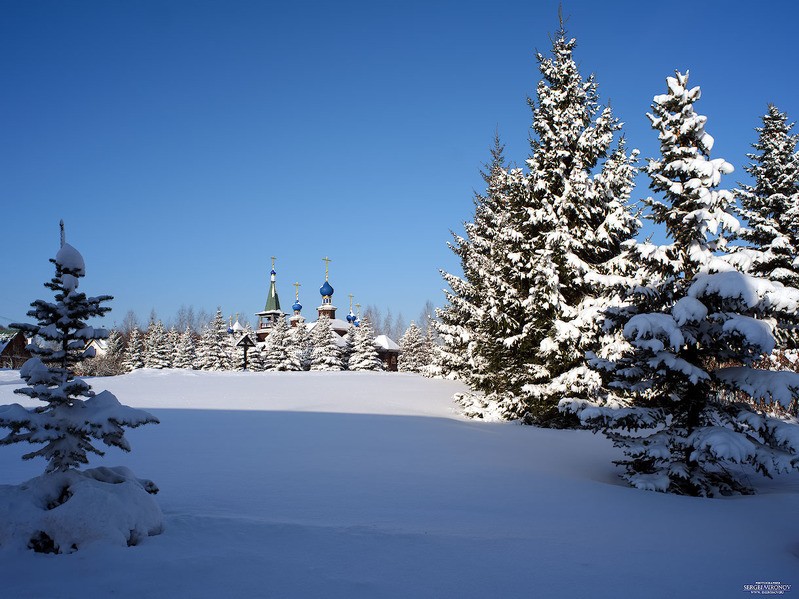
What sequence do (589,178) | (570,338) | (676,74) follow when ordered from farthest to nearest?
(589,178), (570,338), (676,74)

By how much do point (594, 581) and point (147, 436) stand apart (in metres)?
10.2

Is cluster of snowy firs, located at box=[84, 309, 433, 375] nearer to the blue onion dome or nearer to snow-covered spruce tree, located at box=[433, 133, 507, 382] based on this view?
the blue onion dome

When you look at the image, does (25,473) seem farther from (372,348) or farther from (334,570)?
(372,348)

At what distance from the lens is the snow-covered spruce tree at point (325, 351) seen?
1997 inches

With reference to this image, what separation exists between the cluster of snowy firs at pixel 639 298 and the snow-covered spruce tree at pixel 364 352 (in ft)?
95.7

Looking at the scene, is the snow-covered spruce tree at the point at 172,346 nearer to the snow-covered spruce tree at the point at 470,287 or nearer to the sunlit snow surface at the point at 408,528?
the snow-covered spruce tree at the point at 470,287

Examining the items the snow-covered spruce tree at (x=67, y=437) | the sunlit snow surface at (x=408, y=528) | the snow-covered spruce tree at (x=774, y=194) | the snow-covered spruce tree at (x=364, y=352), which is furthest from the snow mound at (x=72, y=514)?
the snow-covered spruce tree at (x=364, y=352)

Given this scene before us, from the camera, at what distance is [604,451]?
11.1m

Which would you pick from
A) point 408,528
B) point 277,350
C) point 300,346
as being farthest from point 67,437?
point 300,346

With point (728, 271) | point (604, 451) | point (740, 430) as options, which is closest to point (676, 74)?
point (728, 271)

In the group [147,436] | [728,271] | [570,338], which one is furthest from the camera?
[570,338]

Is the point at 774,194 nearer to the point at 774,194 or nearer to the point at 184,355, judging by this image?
the point at 774,194

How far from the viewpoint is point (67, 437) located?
14.6ft

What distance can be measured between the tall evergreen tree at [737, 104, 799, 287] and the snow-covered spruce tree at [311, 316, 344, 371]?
37937 millimetres
